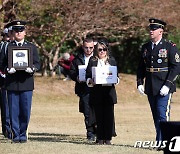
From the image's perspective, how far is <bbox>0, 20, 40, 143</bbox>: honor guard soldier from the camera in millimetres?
13258

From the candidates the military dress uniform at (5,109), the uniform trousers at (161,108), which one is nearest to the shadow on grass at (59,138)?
the military dress uniform at (5,109)

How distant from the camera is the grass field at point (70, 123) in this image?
40.5 ft

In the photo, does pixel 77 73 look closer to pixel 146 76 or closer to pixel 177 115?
pixel 146 76

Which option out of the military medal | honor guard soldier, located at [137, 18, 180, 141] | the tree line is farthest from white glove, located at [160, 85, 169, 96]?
the tree line

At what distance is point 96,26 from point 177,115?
8.26 m

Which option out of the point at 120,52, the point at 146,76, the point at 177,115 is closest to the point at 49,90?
the point at 177,115

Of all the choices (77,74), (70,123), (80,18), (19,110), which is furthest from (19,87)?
(80,18)

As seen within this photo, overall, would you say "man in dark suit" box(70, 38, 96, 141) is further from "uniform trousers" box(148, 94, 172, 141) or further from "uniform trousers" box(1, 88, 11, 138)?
"uniform trousers" box(148, 94, 172, 141)

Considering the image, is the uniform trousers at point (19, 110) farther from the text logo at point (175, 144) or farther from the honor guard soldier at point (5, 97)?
the text logo at point (175, 144)

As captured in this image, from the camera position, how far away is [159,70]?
1252 centimetres

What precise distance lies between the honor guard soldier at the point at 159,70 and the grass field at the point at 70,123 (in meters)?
0.77

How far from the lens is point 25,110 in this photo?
43.9ft

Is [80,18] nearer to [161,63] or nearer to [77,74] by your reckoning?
[77,74]

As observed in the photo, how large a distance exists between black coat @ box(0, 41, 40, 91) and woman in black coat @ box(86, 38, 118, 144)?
0.99 meters
